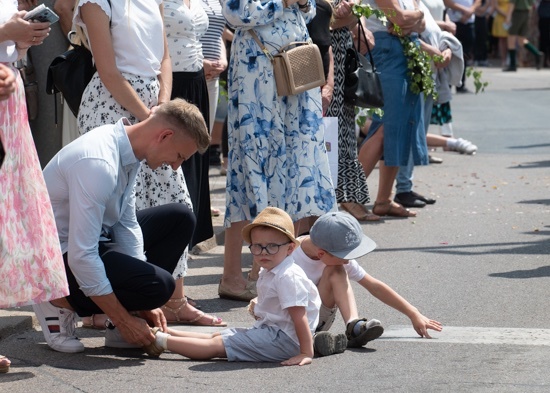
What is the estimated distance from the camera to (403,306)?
5.85 meters

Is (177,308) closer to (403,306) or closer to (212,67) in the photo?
(403,306)

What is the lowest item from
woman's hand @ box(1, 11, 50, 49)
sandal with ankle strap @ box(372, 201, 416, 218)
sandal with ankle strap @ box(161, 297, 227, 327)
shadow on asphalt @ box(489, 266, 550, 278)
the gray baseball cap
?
sandal with ankle strap @ box(372, 201, 416, 218)

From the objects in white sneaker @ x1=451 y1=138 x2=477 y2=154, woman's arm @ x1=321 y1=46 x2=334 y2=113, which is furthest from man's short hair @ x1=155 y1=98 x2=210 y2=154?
white sneaker @ x1=451 y1=138 x2=477 y2=154

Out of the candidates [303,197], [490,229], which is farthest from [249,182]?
[490,229]

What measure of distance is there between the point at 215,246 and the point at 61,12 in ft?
7.33

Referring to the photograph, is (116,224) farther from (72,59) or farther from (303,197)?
(303,197)

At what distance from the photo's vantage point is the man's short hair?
5.39 metres

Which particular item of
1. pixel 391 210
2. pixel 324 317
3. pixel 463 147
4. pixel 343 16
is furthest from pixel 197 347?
pixel 463 147

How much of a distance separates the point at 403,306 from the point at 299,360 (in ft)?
2.24

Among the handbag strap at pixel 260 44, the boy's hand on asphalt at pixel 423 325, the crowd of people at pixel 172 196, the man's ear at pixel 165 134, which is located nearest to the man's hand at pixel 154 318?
the crowd of people at pixel 172 196

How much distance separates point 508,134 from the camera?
16625 mm

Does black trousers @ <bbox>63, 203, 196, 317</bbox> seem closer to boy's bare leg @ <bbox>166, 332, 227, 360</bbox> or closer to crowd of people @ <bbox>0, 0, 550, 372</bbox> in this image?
crowd of people @ <bbox>0, 0, 550, 372</bbox>

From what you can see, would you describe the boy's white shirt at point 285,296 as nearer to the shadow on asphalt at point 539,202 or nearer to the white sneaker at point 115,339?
the white sneaker at point 115,339

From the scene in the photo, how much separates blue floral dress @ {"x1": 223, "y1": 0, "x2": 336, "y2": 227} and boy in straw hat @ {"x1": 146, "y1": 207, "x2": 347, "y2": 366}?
4.06 ft
